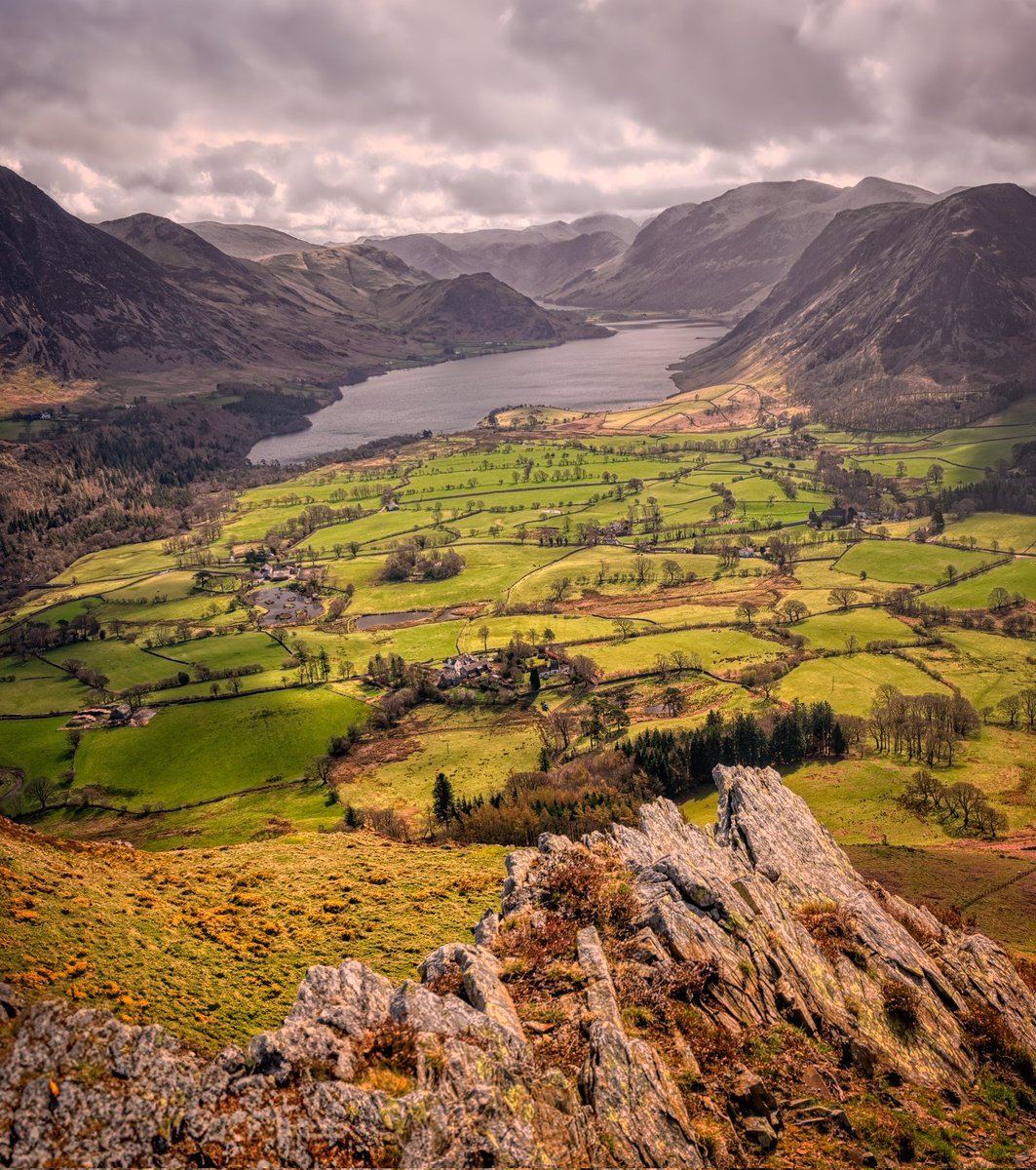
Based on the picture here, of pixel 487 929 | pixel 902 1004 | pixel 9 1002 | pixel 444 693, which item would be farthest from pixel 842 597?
pixel 9 1002

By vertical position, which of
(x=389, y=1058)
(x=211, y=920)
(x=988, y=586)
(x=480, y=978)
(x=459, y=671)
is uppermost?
(x=389, y=1058)

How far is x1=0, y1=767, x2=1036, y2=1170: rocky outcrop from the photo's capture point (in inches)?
994

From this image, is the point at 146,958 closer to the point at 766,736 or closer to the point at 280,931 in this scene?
the point at 280,931

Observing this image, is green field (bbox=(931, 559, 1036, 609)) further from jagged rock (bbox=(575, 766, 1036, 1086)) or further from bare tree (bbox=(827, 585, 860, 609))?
jagged rock (bbox=(575, 766, 1036, 1086))

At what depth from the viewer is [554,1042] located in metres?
33.2

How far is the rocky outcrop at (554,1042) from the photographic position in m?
25.2

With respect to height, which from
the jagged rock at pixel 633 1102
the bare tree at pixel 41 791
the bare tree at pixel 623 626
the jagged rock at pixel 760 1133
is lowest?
the bare tree at pixel 41 791

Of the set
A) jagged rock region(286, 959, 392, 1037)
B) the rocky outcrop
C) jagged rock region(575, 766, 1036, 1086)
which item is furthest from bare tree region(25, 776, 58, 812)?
jagged rock region(286, 959, 392, 1037)

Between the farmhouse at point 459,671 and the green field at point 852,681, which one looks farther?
the farmhouse at point 459,671

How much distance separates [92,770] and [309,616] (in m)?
73.1

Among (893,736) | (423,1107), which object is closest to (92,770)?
(423,1107)

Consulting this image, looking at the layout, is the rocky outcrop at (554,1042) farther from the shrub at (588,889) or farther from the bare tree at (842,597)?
the bare tree at (842,597)

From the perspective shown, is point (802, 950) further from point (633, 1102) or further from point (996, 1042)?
point (633, 1102)

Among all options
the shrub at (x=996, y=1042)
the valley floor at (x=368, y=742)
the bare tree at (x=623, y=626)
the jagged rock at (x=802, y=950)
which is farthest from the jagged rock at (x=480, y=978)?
the bare tree at (x=623, y=626)
